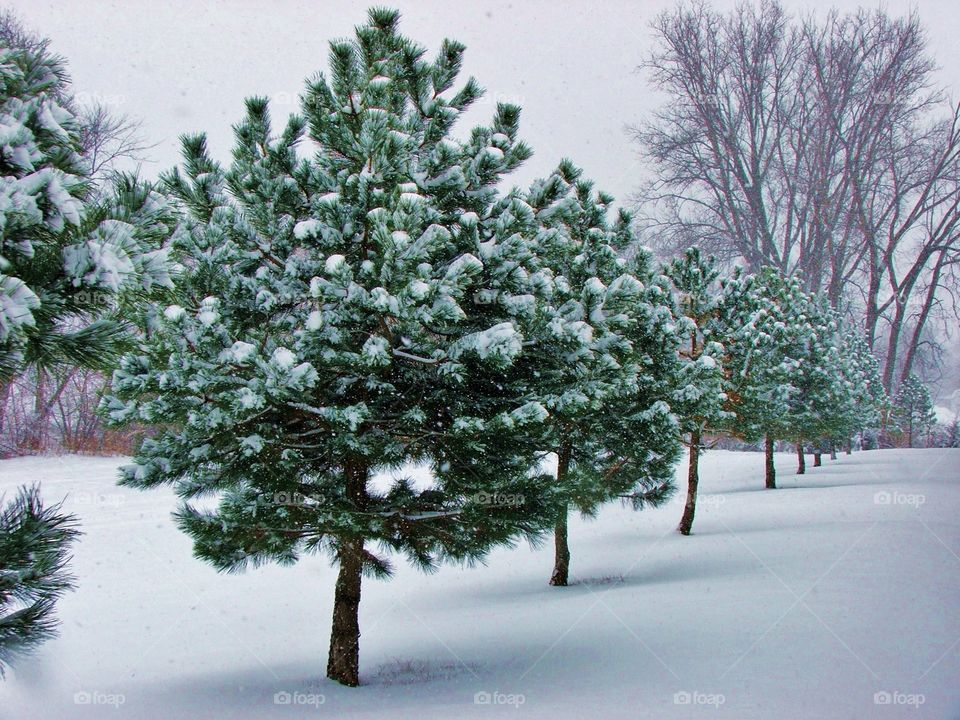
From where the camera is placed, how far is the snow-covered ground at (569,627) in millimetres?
6297

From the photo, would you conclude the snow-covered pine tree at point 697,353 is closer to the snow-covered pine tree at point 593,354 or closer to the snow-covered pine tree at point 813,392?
the snow-covered pine tree at point 593,354

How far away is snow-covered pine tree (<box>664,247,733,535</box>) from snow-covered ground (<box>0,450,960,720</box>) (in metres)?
2.03

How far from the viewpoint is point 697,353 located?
15.2m

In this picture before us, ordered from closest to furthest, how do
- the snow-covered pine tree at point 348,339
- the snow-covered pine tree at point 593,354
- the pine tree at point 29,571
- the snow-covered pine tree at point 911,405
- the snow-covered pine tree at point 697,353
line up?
the pine tree at point 29,571
the snow-covered pine tree at point 348,339
the snow-covered pine tree at point 593,354
the snow-covered pine tree at point 697,353
the snow-covered pine tree at point 911,405

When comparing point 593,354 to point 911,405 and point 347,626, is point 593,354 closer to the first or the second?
point 347,626

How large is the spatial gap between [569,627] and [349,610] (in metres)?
3.04

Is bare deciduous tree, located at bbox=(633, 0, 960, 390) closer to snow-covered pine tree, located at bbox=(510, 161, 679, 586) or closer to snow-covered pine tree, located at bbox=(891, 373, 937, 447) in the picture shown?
snow-covered pine tree, located at bbox=(891, 373, 937, 447)

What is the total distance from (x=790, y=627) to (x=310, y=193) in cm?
651

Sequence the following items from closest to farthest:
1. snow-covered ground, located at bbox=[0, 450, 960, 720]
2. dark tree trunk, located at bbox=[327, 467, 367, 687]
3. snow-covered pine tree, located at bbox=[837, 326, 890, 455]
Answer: snow-covered ground, located at bbox=[0, 450, 960, 720] < dark tree trunk, located at bbox=[327, 467, 367, 687] < snow-covered pine tree, located at bbox=[837, 326, 890, 455]

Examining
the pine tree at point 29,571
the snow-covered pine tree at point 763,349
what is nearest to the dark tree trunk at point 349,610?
the pine tree at point 29,571

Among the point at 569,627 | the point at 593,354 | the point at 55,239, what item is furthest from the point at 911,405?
the point at 55,239

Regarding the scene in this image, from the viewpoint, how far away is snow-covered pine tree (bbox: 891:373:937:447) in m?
39.3

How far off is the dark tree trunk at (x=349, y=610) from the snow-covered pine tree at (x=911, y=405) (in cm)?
3793

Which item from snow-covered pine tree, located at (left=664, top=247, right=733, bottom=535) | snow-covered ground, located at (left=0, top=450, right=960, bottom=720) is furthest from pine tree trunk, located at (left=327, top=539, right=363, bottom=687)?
snow-covered pine tree, located at (left=664, top=247, right=733, bottom=535)
